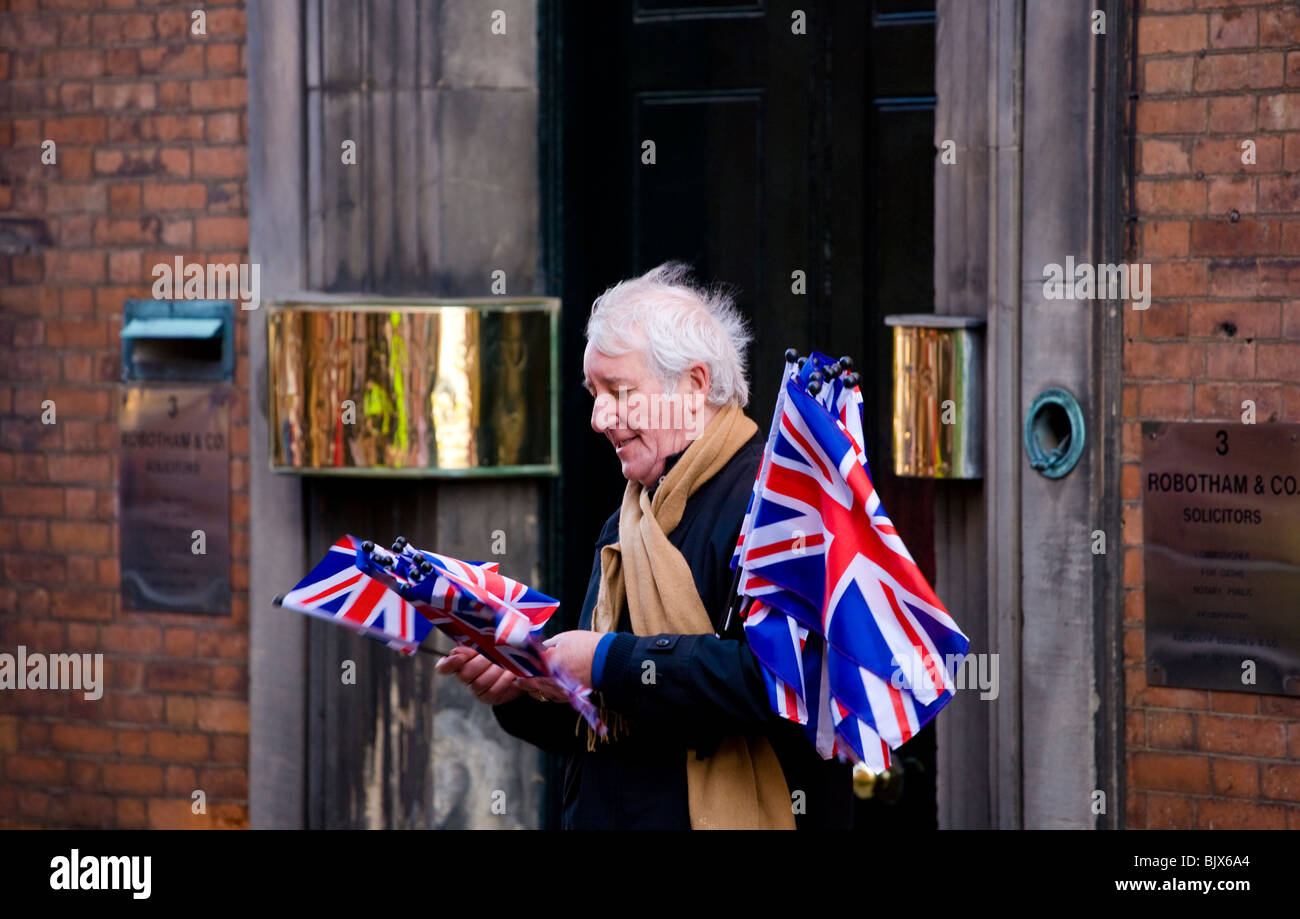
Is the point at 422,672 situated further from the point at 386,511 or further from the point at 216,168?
the point at 216,168

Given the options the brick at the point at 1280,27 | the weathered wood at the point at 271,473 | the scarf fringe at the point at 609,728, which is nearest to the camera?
the scarf fringe at the point at 609,728

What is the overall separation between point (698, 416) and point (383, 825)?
2450mm

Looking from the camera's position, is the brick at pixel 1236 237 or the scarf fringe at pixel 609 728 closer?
the scarf fringe at pixel 609 728

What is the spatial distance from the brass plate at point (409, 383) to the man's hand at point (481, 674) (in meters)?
1.80

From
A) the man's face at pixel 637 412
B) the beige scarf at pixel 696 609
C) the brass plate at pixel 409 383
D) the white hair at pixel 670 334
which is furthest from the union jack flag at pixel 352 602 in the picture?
the brass plate at pixel 409 383

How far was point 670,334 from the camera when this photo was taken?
310 centimetres

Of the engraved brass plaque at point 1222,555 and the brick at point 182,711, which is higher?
the engraved brass plaque at point 1222,555

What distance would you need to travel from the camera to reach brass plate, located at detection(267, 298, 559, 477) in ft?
16.1

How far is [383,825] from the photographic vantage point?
5121 millimetres

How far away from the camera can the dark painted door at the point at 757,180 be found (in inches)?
193

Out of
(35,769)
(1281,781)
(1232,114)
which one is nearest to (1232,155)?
(1232,114)

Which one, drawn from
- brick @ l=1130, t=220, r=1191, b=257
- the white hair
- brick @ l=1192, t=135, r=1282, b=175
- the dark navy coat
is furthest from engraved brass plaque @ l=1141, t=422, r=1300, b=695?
the white hair

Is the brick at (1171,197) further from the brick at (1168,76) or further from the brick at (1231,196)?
the brick at (1168,76)

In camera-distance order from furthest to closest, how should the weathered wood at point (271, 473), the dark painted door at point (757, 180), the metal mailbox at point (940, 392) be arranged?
1. the weathered wood at point (271, 473)
2. the dark painted door at point (757, 180)
3. the metal mailbox at point (940, 392)
